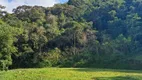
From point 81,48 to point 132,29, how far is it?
361 inches

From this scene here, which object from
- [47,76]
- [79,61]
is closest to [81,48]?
[79,61]

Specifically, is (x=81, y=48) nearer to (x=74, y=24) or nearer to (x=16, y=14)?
(x=74, y=24)

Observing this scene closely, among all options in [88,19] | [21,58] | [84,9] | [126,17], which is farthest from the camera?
[84,9]

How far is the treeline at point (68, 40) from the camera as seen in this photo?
41.3 m

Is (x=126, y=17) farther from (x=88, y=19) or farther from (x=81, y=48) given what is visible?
(x=81, y=48)

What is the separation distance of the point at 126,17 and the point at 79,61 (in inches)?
550

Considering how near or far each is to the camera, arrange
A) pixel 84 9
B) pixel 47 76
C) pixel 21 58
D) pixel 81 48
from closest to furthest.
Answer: pixel 47 76, pixel 21 58, pixel 81 48, pixel 84 9

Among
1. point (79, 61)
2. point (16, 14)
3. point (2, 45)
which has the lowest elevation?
point (79, 61)

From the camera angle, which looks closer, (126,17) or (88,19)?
(126,17)

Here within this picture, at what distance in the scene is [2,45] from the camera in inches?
1409

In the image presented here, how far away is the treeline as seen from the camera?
135 ft

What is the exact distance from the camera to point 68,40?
1784 inches

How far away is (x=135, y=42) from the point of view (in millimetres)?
45031

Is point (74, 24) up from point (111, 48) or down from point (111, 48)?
up
